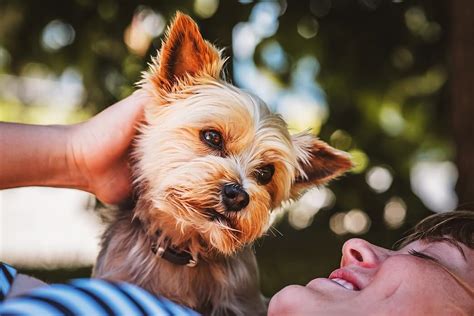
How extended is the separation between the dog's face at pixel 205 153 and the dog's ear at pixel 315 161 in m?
0.01

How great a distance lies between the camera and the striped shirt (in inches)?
47.8

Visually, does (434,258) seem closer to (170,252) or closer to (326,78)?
(170,252)

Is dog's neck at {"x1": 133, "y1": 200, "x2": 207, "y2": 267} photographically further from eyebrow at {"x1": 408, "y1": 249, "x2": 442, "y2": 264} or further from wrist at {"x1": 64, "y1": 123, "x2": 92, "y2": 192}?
eyebrow at {"x1": 408, "y1": 249, "x2": 442, "y2": 264}

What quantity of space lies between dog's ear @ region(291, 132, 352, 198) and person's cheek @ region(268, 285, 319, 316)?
78 cm

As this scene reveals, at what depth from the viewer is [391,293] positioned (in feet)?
5.57

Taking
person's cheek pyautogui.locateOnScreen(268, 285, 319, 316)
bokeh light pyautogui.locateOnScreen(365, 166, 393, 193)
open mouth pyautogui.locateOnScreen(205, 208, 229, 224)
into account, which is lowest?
bokeh light pyautogui.locateOnScreen(365, 166, 393, 193)

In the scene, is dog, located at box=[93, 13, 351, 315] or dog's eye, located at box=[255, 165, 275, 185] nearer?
dog, located at box=[93, 13, 351, 315]

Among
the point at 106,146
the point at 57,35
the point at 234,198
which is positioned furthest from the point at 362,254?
the point at 57,35

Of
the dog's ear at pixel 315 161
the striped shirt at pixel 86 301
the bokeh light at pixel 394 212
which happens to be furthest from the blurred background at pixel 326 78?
the striped shirt at pixel 86 301

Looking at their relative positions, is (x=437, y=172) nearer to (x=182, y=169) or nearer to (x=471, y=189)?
(x=471, y=189)

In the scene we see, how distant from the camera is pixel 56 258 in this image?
5586mm

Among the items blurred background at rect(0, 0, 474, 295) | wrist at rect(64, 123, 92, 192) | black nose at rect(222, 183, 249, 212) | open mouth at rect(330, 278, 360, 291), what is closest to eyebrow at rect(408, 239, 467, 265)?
open mouth at rect(330, 278, 360, 291)

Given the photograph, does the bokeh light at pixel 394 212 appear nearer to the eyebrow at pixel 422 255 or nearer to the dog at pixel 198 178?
the dog at pixel 198 178

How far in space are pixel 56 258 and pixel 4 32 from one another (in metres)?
2.03
